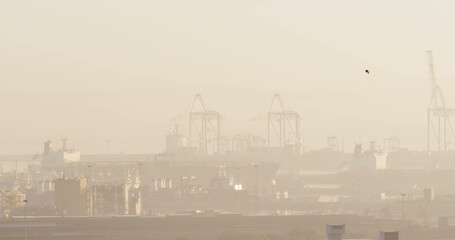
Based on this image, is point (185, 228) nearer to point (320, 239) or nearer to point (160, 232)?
point (160, 232)

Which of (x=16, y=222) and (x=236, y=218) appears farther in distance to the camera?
(x=236, y=218)

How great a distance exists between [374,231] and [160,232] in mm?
29085

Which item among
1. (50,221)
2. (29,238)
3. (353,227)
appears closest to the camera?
(29,238)

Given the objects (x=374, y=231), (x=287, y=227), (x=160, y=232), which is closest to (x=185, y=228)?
(x=160, y=232)

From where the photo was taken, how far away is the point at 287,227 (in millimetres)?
172625

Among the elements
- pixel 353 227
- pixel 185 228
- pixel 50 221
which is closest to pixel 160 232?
pixel 185 228

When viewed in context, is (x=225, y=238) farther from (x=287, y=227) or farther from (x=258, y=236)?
(x=287, y=227)

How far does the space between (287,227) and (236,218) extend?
23.9ft

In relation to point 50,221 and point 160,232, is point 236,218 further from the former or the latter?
point 50,221

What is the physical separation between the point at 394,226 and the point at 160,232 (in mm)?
36123

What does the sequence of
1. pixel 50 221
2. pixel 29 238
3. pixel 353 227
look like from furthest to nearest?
1. pixel 353 227
2. pixel 50 221
3. pixel 29 238

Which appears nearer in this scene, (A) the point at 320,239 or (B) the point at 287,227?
(A) the point at 320,239

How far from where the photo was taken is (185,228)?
168250 mm

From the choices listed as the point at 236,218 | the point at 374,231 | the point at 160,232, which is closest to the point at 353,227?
the point at 374,231
